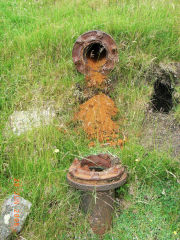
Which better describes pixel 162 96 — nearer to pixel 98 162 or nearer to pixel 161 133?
pixel 161 133

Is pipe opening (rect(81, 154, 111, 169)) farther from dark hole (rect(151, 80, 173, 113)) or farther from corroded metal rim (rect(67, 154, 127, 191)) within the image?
dark hole (rect(151, 80, 173, 113))

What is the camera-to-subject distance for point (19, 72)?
434 centimetres

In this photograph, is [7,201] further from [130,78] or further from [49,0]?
[49,0]

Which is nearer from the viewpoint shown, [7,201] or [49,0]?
[7,201]

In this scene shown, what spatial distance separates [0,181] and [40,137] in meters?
0.66

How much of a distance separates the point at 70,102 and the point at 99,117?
571 millimetres

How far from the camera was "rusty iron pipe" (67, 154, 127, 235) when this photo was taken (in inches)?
96.7

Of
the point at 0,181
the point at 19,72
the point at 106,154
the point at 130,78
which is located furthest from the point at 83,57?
the point at 0,181

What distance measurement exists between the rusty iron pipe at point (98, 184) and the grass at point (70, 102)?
0.10 m

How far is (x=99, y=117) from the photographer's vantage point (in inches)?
144

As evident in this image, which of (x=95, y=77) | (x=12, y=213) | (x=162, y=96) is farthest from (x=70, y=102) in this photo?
(x=12, y=213)

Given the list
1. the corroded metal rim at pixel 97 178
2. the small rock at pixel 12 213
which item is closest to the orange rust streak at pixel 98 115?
the corroded metal rim at pixel 97 178

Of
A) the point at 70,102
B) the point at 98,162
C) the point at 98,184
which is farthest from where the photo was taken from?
the point at 70,102

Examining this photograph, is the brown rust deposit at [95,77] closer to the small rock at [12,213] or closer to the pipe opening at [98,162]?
the pipe opening at [98,162]
